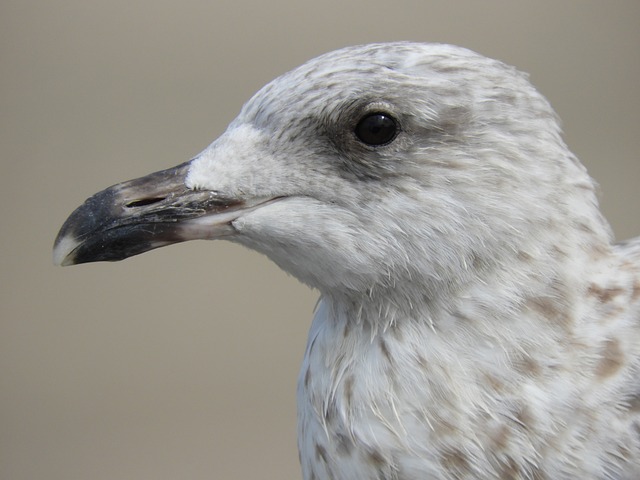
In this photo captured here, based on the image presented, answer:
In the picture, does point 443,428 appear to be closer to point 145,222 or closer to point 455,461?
point 455,461

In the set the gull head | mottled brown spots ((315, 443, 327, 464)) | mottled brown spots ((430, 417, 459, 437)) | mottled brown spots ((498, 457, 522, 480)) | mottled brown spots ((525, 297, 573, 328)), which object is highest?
the gull head

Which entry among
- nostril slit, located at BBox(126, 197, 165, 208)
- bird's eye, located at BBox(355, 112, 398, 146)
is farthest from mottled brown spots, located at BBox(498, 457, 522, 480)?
nostril slit, located at BBox(126, 197, 165, 208)

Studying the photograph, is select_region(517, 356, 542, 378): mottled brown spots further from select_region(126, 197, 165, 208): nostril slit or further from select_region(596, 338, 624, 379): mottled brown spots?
select_region(126, 197, 165, 208): nostril slit

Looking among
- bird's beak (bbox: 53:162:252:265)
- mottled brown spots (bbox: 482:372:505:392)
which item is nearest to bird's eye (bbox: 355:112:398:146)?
bird's beak (bbox: 53:162:252:265)

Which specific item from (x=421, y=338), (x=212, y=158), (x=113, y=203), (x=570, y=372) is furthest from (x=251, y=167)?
(x=570, y=372)

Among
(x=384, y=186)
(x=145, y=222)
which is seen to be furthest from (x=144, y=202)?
(x=384, y=186)

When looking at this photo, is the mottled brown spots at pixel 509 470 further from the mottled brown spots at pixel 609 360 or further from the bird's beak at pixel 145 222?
the bird's beak at pixel 145 222

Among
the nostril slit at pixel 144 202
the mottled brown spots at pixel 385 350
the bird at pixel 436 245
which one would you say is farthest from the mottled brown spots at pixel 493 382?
the nostril slit at pixel 144 202

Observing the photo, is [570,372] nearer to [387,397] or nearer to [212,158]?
[387,397]

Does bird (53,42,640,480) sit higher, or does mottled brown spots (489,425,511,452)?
bird (53,42,640,480)
